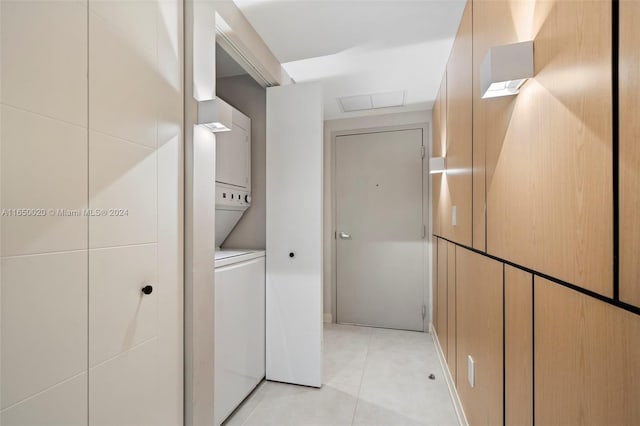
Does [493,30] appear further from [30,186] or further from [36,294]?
Answer: [36,294]

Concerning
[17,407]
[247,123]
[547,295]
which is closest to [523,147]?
[547,295]

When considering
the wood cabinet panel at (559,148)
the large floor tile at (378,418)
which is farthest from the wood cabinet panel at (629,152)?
the large floor tile at (378,418)

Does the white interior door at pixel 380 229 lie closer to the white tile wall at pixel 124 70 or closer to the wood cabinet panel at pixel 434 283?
the wood cabinet panel at pixel 434 283

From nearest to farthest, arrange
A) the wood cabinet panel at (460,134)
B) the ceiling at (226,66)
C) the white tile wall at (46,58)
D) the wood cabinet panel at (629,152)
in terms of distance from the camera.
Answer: the wood cabinet panel at (629,152), the white tile wall at (46,58), the wood cabinet panel at (460,134), the ceiling at (226,66)

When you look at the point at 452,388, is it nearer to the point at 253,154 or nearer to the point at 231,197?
the point at 231,197

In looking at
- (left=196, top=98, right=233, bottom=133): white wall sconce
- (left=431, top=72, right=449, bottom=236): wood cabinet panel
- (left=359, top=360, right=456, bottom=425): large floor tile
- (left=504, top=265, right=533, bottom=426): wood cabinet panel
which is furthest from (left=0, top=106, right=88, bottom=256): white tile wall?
(left=431, top=72, right=449, bottom=236): wood cabinet panel

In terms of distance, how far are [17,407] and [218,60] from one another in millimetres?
2234

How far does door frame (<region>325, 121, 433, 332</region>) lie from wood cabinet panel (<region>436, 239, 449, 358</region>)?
0.45 metres

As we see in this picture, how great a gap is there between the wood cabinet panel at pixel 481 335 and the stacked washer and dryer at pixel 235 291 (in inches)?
53.5

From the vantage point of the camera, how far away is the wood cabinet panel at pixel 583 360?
54cm

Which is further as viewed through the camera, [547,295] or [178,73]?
[178,73]

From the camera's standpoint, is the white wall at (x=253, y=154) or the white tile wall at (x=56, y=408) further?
the white wall at (x=253, y=154)

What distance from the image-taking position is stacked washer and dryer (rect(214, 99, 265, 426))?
174cm

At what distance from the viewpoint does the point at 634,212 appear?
525 millimetres
